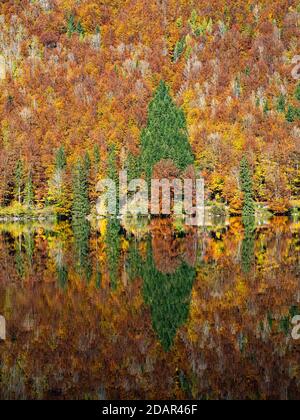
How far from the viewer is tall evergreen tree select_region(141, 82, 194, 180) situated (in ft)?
259

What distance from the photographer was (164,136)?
88125mm

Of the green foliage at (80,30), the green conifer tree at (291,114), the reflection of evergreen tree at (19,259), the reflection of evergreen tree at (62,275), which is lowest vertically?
the reflection of evergreen tree at (62,275)

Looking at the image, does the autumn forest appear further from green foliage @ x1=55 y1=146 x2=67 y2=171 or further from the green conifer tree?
the green conifer tree

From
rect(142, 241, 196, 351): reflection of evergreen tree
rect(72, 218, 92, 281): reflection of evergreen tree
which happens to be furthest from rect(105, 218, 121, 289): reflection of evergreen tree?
rect(142, 241, 196, 351): reflection of evergreen tree

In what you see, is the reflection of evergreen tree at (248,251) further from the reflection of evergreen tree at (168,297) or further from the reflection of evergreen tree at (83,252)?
the reflection of evergreen tree at (83,252)

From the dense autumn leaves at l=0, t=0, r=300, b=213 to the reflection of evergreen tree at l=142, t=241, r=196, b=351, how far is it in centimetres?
4320

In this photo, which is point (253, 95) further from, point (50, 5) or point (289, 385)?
point (289, 385)

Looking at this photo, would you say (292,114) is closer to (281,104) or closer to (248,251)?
(281,104)

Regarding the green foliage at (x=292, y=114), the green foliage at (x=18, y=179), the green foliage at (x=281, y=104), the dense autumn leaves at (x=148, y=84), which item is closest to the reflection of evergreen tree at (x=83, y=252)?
the dense autumn leaves at (x=148, y=84)

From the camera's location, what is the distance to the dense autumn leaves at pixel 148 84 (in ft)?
237

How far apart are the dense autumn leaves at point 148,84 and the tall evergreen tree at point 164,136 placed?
2159 mm
